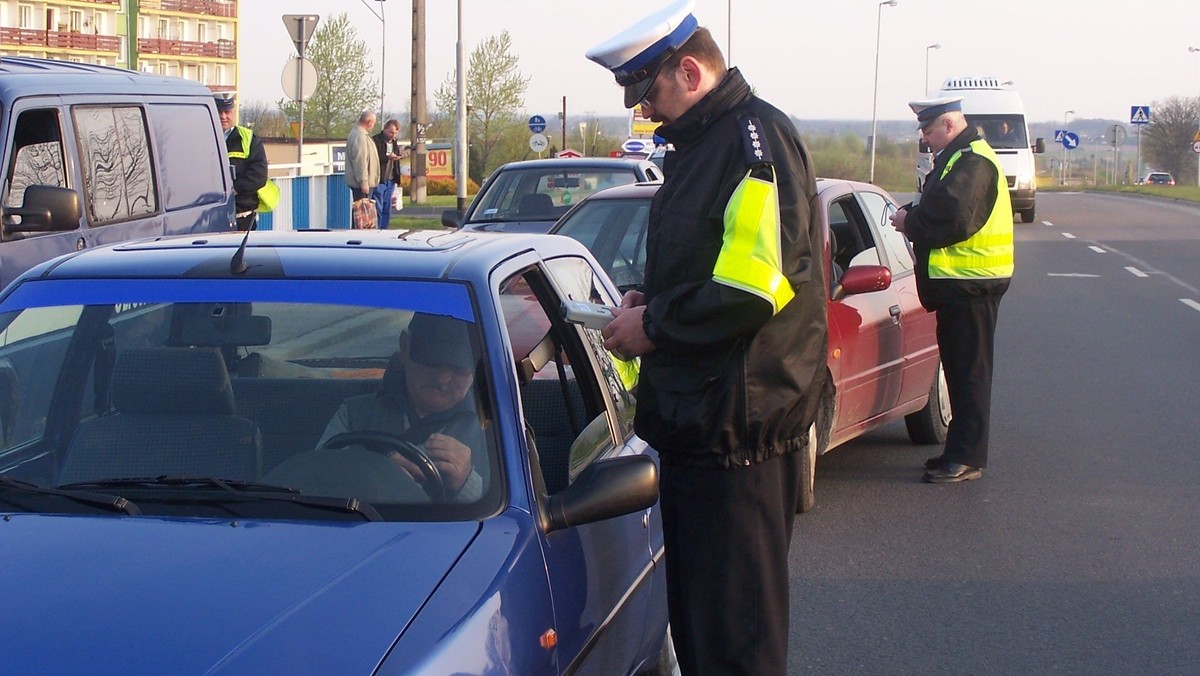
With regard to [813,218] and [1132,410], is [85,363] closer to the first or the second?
[813,218]

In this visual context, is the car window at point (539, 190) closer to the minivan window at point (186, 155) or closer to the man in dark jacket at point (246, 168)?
the man in dark jacket at point (246, 168)

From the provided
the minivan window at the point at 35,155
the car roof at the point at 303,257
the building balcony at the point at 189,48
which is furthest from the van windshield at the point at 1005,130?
the building balcony at the point at 189,48

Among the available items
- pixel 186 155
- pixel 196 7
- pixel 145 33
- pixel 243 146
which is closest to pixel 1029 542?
pixel 186 155

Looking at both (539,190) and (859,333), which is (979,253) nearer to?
(859,333)

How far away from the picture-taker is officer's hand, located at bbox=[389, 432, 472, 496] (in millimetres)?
3107

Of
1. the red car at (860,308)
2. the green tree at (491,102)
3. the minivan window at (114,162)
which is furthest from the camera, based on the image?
the green tree at (491,102)

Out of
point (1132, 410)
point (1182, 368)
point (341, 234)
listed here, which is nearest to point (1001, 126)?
point (1182, 368)

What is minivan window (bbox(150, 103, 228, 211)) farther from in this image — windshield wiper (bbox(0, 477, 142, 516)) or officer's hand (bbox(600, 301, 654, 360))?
officer's hand (bbox(600, 301, 654, 360))

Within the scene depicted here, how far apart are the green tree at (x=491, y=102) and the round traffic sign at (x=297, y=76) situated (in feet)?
136

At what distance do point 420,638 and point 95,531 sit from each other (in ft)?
2.68

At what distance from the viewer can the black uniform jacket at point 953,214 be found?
7352mm

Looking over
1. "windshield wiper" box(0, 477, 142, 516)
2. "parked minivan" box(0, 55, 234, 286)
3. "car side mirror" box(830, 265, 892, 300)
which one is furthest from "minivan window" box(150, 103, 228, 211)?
"windshield wiper" box(0, 477, 142, 516)

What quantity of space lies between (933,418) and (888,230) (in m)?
1.21

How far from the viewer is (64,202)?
6781mm
